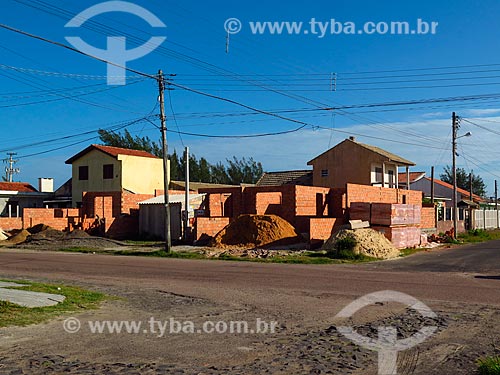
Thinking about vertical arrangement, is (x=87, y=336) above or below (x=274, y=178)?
below

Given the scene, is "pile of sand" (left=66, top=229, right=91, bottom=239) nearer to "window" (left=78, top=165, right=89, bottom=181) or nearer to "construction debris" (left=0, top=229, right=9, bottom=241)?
"construction debris" (left=0, top=229, right=9, bottom=241)

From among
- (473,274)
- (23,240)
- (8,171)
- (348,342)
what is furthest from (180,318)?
(8,171)

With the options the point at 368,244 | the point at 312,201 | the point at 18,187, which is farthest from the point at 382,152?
the point at 18,187

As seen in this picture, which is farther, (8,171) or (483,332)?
(8,171)

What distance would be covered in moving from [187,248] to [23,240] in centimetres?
1192

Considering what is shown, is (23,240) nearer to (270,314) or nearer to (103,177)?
(103,177)

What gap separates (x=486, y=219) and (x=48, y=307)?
2256 inches

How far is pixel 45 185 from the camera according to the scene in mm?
59000

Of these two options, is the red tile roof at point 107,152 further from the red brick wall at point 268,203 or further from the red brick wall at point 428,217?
the red brick wall at point 428,217

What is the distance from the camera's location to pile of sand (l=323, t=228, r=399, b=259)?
25.8m

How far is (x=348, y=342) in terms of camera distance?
339 inches

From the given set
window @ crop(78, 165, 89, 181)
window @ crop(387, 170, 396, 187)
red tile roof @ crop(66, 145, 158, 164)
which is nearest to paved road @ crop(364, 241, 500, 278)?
window @ crop(387, 170, 396, 187)

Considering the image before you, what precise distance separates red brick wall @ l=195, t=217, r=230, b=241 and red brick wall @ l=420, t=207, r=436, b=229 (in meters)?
15.4

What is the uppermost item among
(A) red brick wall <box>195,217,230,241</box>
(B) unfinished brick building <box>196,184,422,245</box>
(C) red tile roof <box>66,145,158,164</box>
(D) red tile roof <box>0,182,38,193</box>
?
(C) red tile roof <box>66,145,158,164</box>
